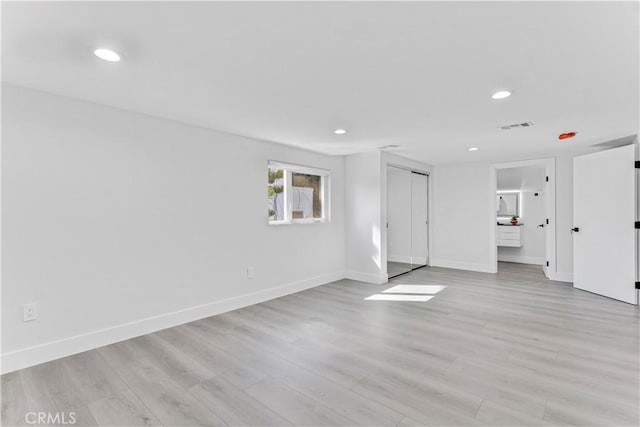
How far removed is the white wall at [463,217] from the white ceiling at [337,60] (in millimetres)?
2842

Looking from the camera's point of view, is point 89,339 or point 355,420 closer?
point 355,420

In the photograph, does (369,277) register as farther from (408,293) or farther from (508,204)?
(508,204)

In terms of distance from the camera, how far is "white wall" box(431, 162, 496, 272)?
6.18 metres

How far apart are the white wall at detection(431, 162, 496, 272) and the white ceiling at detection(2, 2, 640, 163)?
2842 millimetres

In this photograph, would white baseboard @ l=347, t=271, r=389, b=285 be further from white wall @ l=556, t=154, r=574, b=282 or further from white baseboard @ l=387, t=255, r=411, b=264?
white wall @ l=556, t=154, r=574, b=282

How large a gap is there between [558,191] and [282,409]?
571 centimetres

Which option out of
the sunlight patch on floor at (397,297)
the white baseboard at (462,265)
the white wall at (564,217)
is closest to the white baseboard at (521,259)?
the white baseboard at (462,265)

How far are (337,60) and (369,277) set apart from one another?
395 centimetres

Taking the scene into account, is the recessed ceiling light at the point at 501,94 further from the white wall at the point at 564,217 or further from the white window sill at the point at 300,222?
the white wall at the point at 564,217

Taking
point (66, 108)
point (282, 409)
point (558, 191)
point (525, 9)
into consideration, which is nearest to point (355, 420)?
point (282, 409)

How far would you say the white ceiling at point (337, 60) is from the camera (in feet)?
5.06

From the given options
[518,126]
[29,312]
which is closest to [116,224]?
[29,312]

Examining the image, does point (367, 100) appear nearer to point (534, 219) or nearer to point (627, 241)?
point (627, 241)

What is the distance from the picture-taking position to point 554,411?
188 centimetres
